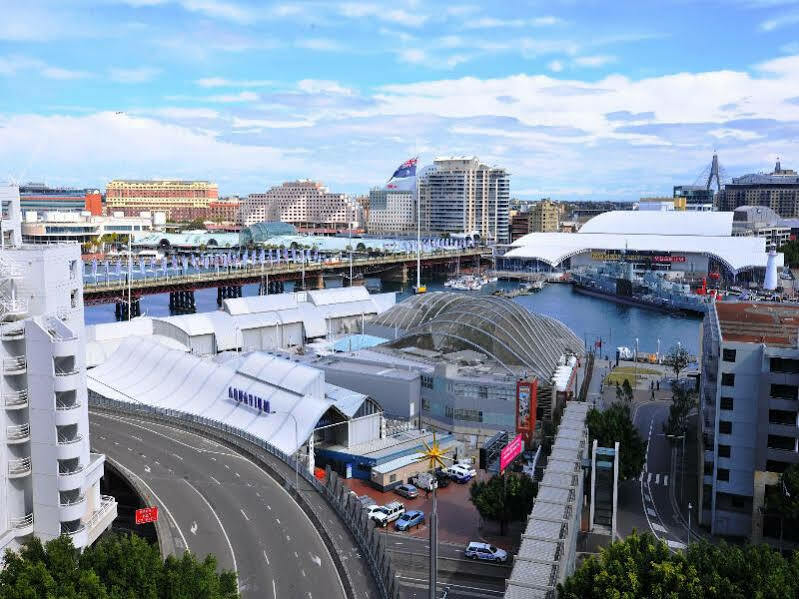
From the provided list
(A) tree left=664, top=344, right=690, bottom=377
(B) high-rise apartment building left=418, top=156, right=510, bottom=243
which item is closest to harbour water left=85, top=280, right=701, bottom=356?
(A) tree left=664, top=344, right=690, bottom=377

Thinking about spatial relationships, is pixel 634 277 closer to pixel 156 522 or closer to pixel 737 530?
pixel 737 530

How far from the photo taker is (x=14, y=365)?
697 inches

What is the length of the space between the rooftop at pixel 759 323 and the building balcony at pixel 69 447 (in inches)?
833

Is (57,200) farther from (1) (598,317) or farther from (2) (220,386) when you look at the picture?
(2) (220,386)

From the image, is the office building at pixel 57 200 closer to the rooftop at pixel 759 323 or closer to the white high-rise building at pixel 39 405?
the rooftop at pixel 759 323

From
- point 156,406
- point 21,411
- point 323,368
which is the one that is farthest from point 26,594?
point 323,368

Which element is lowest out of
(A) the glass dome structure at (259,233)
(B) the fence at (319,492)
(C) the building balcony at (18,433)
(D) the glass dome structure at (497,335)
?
(B) the fence at (319,492)

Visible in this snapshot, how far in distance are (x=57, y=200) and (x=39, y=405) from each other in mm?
166643

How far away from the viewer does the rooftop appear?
27.6 metres

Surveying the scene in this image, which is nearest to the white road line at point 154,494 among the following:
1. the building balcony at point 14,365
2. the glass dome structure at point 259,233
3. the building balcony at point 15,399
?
the building balcony at point 15,399

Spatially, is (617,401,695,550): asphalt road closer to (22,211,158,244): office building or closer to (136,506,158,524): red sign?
(136,506,158,524): red sign

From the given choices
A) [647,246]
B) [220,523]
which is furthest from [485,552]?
[647,246]

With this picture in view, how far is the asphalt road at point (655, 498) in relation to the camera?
2504 cm

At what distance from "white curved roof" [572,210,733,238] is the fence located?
338ft
